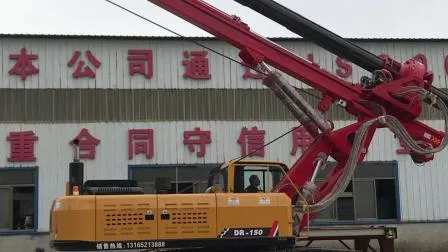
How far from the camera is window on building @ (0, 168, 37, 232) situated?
67.6 feet

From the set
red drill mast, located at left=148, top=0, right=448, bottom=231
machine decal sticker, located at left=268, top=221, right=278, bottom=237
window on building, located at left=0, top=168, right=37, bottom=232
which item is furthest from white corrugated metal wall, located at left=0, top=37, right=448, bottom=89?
machine decal sticker, located at left=268, top=221, right=278, bottom=237

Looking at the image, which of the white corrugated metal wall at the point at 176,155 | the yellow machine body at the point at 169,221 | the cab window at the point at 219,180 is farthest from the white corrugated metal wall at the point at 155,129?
the yellow machine body at the point at 169,221

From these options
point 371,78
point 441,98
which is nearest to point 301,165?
point 371,78

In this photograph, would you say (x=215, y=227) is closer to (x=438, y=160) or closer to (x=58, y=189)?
(x=58, y=189)

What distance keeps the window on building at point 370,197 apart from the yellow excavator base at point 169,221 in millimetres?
12144

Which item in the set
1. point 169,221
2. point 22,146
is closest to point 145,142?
point 22,146

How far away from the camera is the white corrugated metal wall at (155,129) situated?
67.9 feet

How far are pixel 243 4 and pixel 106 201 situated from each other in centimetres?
444

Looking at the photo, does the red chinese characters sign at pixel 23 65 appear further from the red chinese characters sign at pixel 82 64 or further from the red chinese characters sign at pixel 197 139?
the red chinese characters sign at pixel 197 139

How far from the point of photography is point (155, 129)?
21156mm

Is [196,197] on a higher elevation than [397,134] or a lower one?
lower

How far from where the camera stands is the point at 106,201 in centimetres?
1030

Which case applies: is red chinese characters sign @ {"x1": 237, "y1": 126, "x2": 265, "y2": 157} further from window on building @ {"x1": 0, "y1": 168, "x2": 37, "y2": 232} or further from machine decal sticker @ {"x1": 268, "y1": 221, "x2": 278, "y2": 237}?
machine decal sticker @ {"x1": 268, "y1": 221, "x2": 278, "y2": 237}

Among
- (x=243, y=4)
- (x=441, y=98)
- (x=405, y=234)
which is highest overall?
(x=243, y=4)
